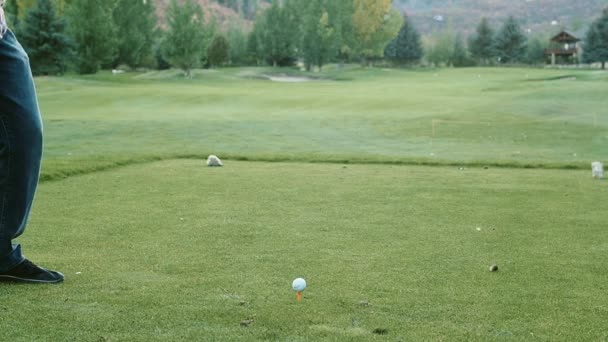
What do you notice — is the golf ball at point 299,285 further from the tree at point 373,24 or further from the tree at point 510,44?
the tree at point 510,44

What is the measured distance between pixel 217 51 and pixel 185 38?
19.1 metres

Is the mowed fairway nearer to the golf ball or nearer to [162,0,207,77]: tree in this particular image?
the golf ball

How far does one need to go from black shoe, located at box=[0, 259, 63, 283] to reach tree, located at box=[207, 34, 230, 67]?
68.7m

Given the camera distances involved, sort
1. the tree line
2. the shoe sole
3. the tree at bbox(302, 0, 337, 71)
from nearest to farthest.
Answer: the shoe sole, the tree line, the tree at bbox(302, 0, 337, 71)

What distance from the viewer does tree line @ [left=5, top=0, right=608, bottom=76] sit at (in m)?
45.7

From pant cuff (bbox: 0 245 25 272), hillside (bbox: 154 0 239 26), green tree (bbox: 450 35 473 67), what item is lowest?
pant cuff (bbox: 0 245 25 272)

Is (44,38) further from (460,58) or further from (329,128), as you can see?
(460,58)

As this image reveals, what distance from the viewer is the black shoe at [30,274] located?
3.89m

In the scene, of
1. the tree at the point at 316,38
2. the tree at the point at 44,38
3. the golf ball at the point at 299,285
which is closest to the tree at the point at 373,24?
the tree at the point at 316,38

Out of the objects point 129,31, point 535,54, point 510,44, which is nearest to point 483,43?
point 510,44

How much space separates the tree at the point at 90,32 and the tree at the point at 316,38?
20.1 meters

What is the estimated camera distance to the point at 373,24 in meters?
69.1

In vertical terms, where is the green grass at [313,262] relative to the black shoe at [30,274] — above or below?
below

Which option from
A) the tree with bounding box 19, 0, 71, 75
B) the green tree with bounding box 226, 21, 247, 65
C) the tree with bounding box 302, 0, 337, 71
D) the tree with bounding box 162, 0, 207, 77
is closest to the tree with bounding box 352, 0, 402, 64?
the tree with bounding box 302, 0, 337, 71
